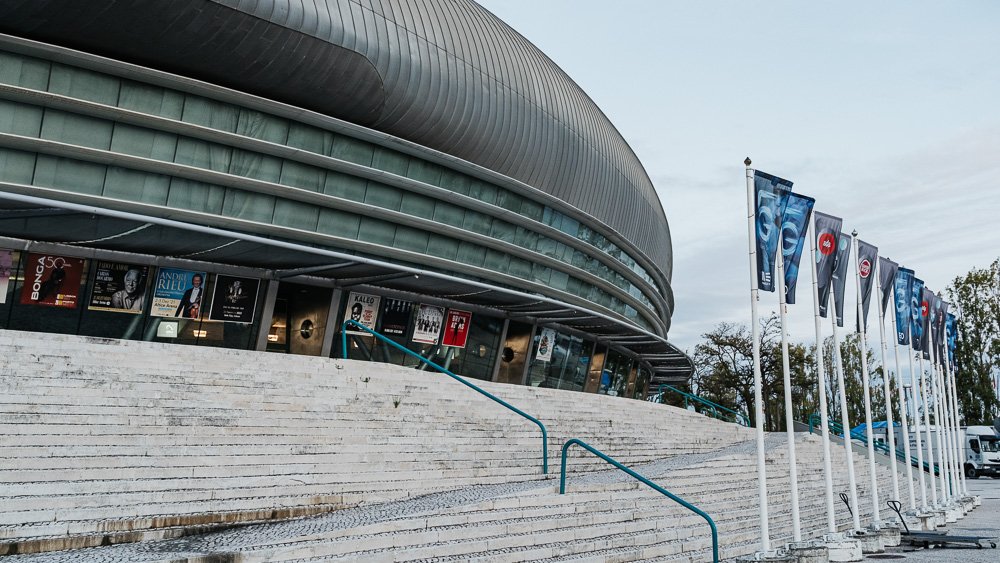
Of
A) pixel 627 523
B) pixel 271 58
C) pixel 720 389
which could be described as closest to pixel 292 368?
pixel 627 523

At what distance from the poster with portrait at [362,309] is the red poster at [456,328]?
3.09 m

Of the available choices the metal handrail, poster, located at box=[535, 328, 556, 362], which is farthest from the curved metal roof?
the metal handrail

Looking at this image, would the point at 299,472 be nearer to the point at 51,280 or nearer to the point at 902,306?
the point at 51,280

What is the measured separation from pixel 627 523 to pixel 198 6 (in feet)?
57.4

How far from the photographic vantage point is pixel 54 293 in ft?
61.4

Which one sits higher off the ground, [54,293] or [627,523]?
[54,293]

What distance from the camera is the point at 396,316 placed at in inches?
973

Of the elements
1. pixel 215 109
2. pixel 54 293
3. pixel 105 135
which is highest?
pixel 215 109

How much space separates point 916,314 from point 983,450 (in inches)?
963

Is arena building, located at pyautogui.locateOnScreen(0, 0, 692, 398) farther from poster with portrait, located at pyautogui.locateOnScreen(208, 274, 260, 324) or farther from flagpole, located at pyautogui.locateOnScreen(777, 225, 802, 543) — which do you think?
flagpole, located at pyautogui.locateOnScreen(777, 225, 802, 543)

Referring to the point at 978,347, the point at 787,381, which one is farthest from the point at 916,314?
the point at 978,347

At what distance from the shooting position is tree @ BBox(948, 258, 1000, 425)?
2142 inches

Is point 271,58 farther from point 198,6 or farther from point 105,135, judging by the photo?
point 105,135

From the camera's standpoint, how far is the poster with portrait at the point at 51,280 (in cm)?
1841
